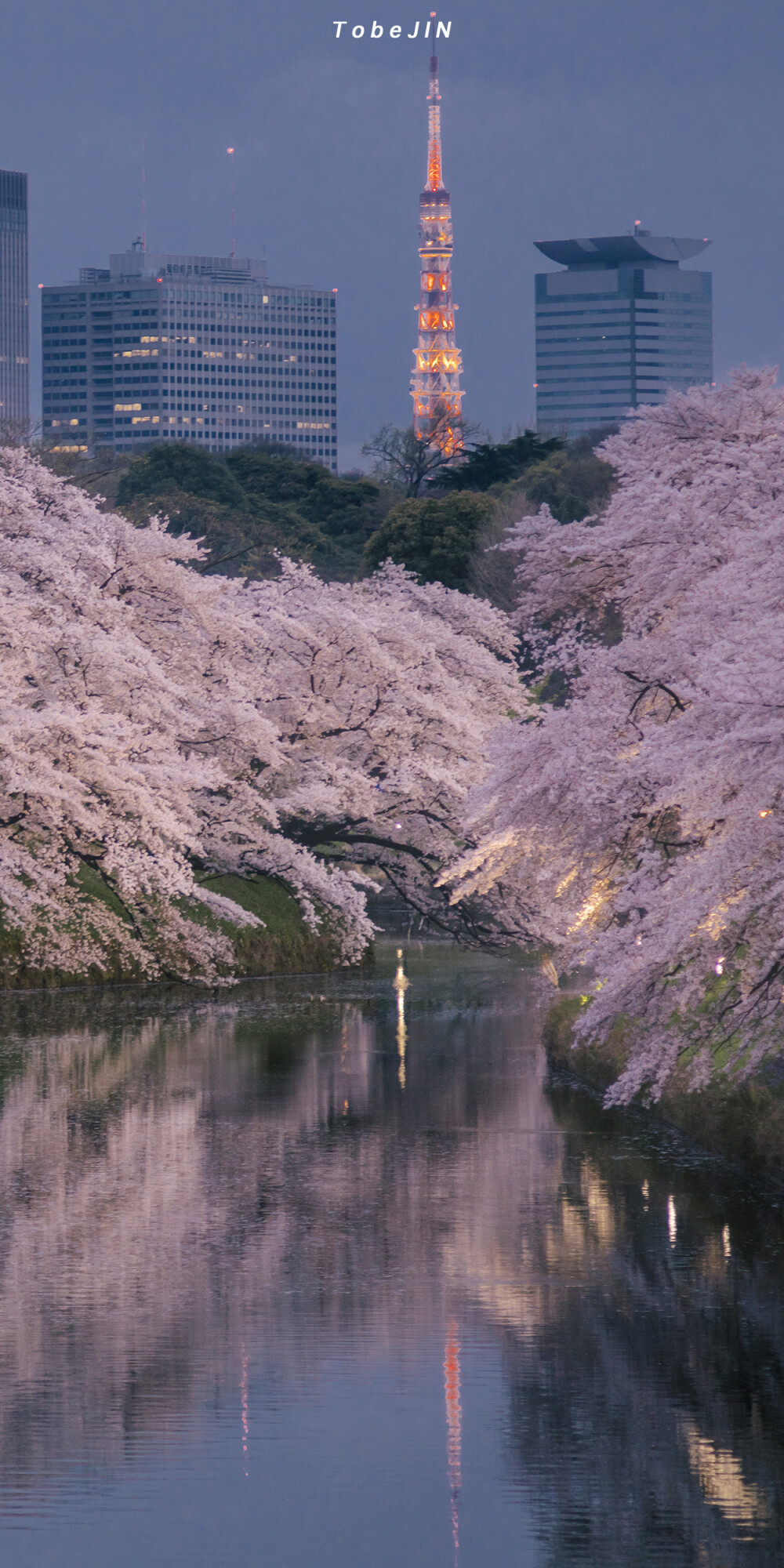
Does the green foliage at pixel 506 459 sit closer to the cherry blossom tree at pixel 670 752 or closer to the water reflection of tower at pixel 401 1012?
the water reflection of tower at pixel 401 1012

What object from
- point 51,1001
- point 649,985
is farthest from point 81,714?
point 649,985

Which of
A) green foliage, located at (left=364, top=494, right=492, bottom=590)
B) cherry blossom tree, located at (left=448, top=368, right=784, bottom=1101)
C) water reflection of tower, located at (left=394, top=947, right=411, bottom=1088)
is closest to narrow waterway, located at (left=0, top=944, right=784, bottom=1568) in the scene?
water reflection of tower, located at (left=394, top=947, right=411, bottom=1088)

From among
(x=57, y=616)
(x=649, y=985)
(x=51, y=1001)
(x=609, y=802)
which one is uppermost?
(x=57, y=616)

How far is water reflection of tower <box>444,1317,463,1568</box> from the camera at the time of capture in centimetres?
1038

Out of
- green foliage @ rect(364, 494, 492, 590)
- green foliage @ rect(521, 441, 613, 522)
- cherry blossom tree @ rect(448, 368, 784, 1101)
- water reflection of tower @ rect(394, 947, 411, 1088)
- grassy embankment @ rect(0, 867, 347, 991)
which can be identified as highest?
green foliage @ rect(521, 441, 613, 522)

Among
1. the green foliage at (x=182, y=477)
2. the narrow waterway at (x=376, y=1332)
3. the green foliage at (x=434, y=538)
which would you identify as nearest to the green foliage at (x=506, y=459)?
the green foliage at (x=182, y=477)

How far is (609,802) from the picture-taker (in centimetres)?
2072

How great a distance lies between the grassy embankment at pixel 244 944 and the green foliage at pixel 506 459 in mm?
52278

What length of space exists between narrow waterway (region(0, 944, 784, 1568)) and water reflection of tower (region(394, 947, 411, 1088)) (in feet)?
5.57

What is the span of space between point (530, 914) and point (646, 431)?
48.9ft

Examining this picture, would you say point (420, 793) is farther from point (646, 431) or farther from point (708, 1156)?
point (708, 1156)

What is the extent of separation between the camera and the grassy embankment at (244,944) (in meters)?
35.6

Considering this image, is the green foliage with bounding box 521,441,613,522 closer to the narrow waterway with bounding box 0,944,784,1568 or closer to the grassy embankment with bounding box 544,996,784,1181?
the narrow waterway with bounding box 0,944,784,1568

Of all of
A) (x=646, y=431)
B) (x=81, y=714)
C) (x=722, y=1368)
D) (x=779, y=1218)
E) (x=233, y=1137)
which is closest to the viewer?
(x=722, y=1368)
